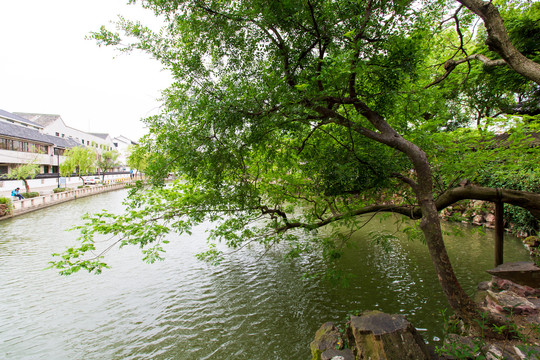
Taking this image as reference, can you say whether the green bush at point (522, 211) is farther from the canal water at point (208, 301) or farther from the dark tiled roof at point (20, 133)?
the dark tiled roof at point (20, 133)

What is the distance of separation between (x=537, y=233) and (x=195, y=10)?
43.7 ft

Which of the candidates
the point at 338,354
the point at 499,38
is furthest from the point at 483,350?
the point at 499,38

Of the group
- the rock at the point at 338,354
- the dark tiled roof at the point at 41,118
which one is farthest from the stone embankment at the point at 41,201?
the dark tiled roof at the point at 41,118

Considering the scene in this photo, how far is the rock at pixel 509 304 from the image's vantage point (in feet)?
15.1

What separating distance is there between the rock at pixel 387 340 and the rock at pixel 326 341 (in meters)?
0.43

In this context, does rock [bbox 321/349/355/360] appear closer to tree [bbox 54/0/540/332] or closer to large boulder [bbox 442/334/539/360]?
large boulder [bbox 442/334/539/360]

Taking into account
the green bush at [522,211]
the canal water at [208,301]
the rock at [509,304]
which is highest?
the green bush at [522,211]

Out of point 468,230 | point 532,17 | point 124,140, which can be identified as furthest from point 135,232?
point 124,140

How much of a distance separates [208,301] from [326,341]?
12.2ft

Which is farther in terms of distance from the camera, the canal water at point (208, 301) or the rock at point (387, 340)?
the canal water at point (208, 301)

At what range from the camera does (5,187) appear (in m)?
26.6

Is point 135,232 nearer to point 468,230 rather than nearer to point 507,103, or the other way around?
point 468,230

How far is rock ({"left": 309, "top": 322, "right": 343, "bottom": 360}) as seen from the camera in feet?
14.5

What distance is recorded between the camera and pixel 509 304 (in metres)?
4.71
